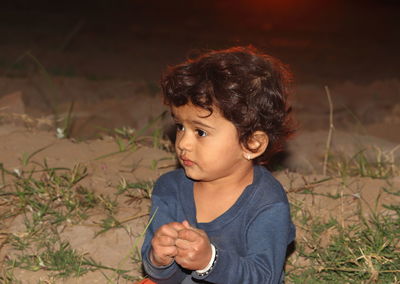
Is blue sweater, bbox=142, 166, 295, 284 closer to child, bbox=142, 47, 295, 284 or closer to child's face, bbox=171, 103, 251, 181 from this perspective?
child, bbox=142, 47, 295, 284

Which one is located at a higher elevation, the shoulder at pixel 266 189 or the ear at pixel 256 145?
the ear at pixel 256 145

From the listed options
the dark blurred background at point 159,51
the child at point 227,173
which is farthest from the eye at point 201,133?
the dark blurred background at point 159,51

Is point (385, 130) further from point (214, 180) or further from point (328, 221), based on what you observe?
point (214, 180)

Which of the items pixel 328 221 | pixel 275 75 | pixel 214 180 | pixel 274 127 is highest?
pixel 275 75

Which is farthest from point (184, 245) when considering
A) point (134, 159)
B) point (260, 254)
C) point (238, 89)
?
point (134, 159)

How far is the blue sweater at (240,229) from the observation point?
2418mm

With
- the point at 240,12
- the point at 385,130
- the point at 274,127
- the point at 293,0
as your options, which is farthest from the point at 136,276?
the point at 293,0

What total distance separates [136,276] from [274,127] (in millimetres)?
995

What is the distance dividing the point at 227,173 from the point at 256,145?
0.46 ft

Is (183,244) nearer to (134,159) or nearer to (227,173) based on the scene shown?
(227,173)

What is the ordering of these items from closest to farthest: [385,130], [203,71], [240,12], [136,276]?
[203,71]
[136,276]
[385,130]
[240,12]

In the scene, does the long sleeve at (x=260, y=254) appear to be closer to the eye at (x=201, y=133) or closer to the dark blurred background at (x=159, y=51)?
the eye at (x=201, y=133)

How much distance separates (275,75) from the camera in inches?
104

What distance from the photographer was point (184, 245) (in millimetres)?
2309
